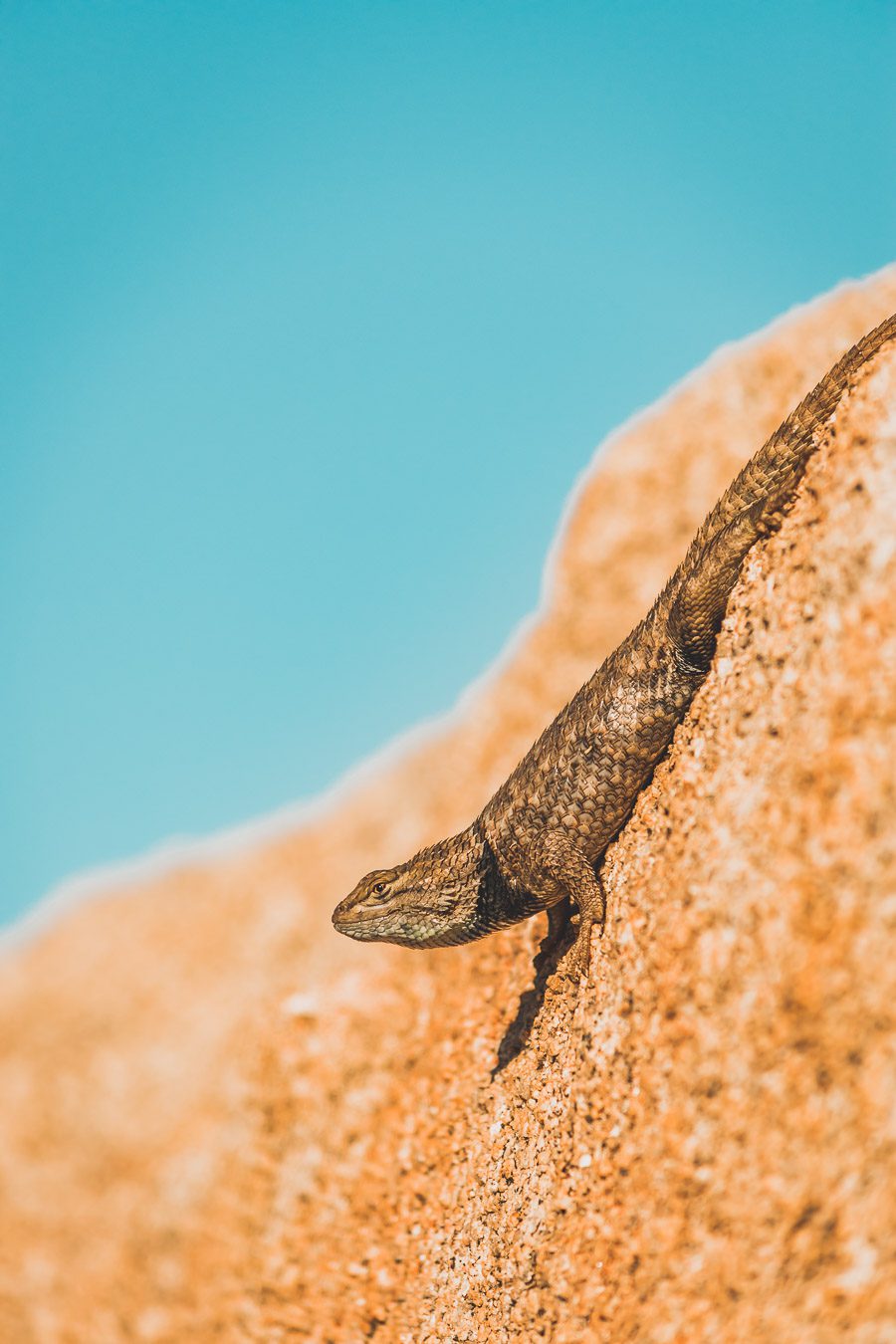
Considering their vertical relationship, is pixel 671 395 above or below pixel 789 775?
above

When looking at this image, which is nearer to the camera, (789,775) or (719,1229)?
(719,1229)

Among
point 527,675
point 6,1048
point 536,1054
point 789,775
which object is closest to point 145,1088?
point 6,1048

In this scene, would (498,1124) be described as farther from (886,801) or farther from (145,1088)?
(145,1088)

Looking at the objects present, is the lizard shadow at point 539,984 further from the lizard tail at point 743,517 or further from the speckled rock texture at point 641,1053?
the lizard tail at point 743,517

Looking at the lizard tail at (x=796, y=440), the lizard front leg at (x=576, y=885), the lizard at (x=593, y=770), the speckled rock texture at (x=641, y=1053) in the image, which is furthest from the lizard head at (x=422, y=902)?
the lizard tail at (x=796, y=440)

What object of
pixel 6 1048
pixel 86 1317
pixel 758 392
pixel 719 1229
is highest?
pixel 6 1048

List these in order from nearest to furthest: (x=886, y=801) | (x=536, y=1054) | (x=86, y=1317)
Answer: (x=886, y=801)
(x=536, y=1054)
(x=86, y=1317)

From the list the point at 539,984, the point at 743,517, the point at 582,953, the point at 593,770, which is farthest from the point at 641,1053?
the point at 743,517
